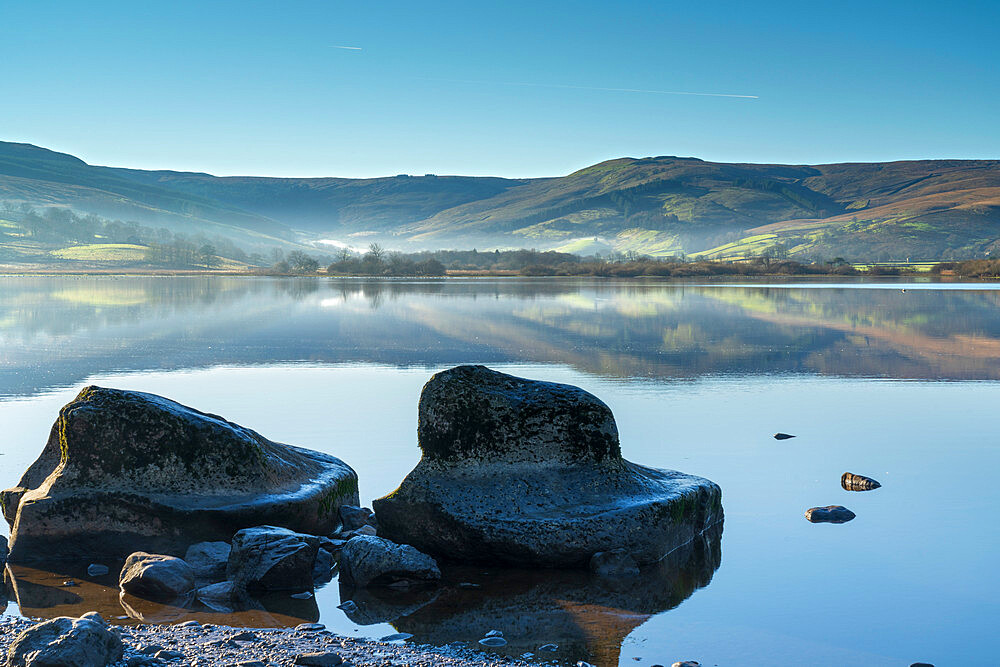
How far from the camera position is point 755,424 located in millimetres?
15375

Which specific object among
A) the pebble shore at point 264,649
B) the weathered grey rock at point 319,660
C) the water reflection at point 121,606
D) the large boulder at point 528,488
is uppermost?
the large boulder at point 528,488

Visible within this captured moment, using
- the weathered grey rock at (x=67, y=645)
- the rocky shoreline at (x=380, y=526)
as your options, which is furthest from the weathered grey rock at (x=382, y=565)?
the weathered grey rock at (x=67, y=645)

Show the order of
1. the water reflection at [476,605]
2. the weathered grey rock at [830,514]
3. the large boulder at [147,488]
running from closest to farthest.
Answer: the water reflection at [476,605]
the large boulder at [147,488]
the weathered grey rock at [830,514]

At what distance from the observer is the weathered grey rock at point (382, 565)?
836cm

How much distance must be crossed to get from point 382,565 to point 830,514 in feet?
16.3

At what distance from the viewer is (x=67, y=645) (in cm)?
606

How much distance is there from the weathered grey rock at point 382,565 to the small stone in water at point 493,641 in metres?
1.58

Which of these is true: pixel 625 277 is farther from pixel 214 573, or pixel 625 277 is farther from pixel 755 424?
pixel 214 573

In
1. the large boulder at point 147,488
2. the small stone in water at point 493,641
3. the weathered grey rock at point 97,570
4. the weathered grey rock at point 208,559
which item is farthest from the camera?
the large boulder at point 147,488

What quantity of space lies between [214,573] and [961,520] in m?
7.70

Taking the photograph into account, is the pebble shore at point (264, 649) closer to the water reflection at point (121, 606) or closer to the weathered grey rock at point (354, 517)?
the water reflection at point (121, 606)

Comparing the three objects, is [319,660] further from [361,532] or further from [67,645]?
[361,532]

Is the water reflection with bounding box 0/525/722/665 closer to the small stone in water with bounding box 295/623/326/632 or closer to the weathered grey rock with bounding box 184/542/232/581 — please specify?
the small stone in water with bounding box 295/623/326/632

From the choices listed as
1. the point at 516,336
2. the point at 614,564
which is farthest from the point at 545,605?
the point at 516,336
